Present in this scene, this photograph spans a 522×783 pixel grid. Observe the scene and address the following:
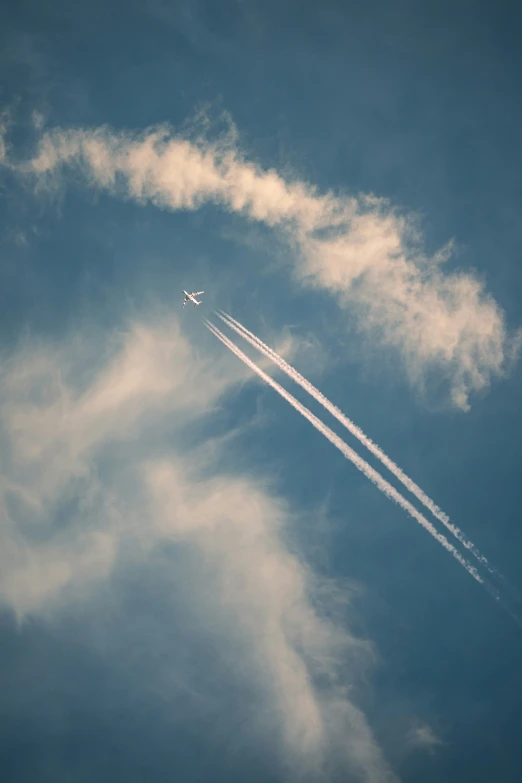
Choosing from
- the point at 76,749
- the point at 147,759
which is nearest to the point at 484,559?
the point at 147,759

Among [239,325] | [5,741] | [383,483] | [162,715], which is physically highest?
[239,325]

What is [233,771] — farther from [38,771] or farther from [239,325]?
[239,325]

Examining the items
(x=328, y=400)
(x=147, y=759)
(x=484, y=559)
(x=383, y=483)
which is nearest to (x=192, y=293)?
(x=328, y=400)

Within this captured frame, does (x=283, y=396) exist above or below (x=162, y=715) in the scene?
above

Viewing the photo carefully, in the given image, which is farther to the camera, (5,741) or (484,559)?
(5,741)

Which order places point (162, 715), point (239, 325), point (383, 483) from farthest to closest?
point (162, 715) < point (239, 325) < point (383, 483)

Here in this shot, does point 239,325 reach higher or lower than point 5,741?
higher

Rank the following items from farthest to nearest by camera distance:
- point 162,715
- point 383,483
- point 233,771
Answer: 1. point 233,771
2. point 162,715
3. point 383,483

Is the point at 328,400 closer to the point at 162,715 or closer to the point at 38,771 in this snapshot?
the point at 162,715

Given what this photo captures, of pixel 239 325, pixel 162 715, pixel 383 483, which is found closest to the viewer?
pixel 383 483
